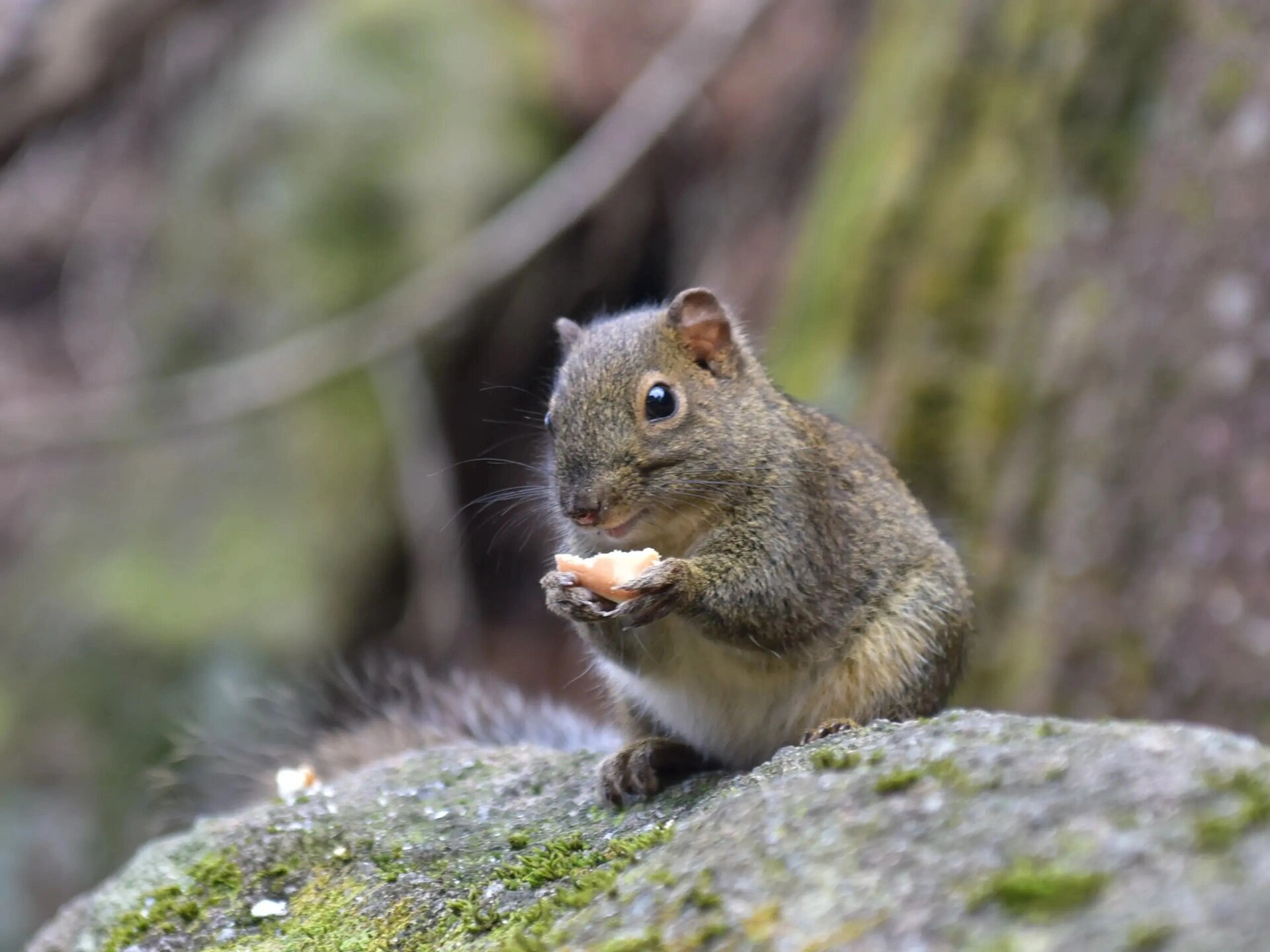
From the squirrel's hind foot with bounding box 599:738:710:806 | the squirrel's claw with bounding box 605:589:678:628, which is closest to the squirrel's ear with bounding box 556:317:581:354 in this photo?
the squirrel's claw with bounding box 605:589:678:628

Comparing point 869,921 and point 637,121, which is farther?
point 637,121

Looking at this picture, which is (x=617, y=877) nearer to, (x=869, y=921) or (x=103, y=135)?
(x=869, y=921)

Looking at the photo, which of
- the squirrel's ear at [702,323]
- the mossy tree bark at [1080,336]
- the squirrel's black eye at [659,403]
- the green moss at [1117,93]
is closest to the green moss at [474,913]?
the squirrel's black eye at [659,403]

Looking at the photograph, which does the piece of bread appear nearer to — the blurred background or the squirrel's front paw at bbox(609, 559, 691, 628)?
the squirrel's front paw at bbox(609, 559, 691, 628)

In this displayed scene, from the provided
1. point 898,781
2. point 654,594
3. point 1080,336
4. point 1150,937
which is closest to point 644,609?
point 654,594

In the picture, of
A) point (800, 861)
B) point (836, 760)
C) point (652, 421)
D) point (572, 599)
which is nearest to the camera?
point (800, 861)

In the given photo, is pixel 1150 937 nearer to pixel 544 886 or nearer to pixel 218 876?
pixel 544 886

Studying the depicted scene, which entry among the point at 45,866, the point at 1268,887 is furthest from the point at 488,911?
the point at 45,866
